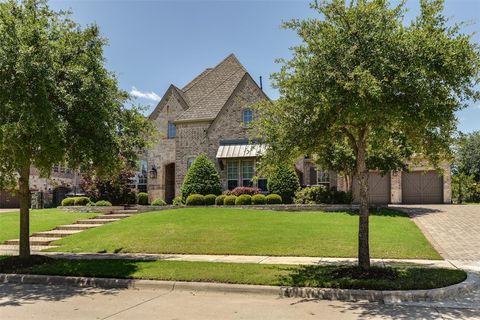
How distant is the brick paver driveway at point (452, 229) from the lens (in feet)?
46.0

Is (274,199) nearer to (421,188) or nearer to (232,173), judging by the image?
(232,173)

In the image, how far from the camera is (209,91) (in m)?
34.4

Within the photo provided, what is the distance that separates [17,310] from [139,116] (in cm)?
718

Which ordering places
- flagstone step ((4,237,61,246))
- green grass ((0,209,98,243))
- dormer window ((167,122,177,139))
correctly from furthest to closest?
dormer window ((167,122,177,139)) < green grass ((0,209,98,243)) < flagstone step ((4,237,61,246))

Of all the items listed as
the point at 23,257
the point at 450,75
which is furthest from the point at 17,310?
the point at 450,75

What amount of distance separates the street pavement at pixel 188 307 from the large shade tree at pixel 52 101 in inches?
140

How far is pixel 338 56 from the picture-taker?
926 cm

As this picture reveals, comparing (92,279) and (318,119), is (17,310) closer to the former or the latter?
(92,279)

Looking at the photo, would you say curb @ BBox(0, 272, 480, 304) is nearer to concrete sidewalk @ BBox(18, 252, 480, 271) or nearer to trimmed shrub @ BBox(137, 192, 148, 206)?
concrete sidewalk @ BBox(18, 252, 480, 271)

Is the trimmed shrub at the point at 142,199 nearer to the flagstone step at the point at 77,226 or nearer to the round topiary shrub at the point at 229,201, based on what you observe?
the round topiary shrub at the point at 229,201

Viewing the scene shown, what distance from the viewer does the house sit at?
2902 cm

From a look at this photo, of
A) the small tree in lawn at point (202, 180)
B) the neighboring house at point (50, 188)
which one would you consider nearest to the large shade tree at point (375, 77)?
the small tree in lawn at point (202, 180)

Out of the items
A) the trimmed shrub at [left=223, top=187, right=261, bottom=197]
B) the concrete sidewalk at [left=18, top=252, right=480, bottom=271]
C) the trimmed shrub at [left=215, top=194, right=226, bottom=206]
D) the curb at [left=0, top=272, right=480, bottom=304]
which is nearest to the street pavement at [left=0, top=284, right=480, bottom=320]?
the curb at [left=0, top=272, right=480, bottom=304]

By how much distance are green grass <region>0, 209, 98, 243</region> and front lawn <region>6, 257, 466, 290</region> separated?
8044 millimetres
